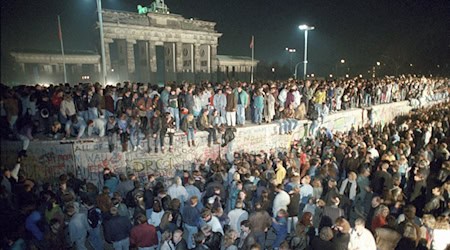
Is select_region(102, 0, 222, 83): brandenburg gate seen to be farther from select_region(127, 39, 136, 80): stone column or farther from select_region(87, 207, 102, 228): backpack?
select_region(87, 207, 102, 228): backpack

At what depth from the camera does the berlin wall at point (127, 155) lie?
1074 centimetres

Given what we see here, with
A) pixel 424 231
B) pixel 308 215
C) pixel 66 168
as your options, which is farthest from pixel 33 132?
pixel 424 231

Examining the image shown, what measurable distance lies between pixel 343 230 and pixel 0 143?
5.58 meters

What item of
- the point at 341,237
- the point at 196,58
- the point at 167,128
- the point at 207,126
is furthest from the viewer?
the point at 196,58

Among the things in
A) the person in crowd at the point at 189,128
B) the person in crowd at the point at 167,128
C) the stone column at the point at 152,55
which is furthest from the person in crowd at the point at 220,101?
the stone column at the point at 152,55

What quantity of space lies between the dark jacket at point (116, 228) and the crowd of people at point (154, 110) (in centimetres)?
473

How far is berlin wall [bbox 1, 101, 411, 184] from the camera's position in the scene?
10.7 metres

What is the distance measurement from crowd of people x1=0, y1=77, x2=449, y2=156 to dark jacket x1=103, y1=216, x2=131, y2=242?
4.73 meters

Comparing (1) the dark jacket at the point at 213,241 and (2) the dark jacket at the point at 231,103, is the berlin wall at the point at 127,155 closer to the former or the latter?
(2) the dark jacket at the point at 231,103

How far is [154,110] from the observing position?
1241cm

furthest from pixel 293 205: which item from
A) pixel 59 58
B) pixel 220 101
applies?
pixel 59 58

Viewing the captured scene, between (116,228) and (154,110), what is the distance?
267 inches

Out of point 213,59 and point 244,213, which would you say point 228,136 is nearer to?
point 244,213

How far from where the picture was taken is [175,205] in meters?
6.93
